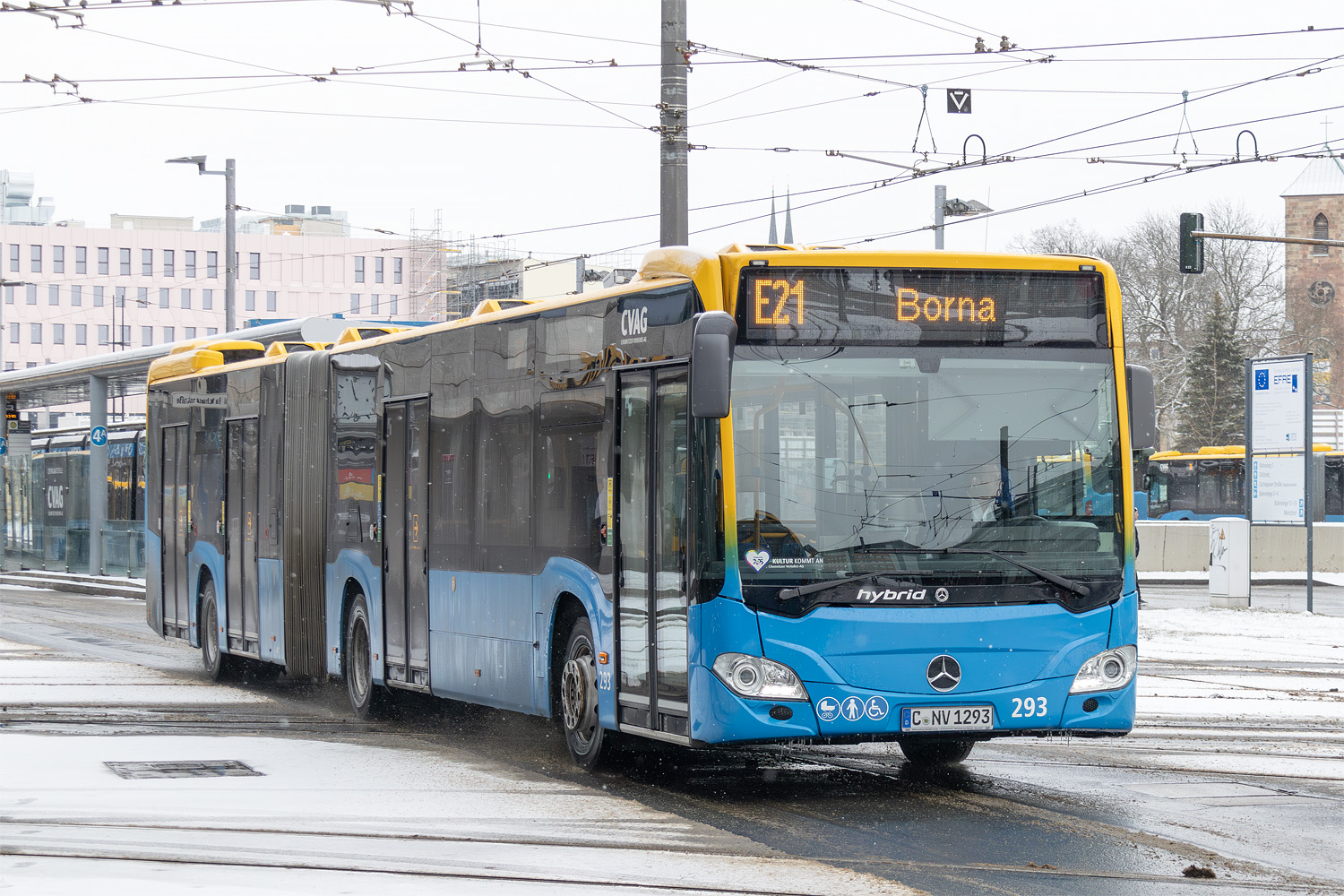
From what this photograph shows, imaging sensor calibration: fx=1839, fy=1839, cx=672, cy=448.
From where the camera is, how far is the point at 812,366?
902 cm

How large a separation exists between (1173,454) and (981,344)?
4966 centimetres

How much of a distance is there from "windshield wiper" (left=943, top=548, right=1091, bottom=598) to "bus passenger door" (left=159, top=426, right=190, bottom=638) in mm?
11038

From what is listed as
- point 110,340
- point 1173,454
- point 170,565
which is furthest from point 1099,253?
point 110,340

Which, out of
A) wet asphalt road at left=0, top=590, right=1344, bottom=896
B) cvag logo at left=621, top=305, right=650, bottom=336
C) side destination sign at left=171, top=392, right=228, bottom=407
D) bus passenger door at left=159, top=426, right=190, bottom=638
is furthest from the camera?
bus passenger door at left=159, top=426, right=190, bottom=638

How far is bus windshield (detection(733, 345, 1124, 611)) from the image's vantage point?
8852 mm

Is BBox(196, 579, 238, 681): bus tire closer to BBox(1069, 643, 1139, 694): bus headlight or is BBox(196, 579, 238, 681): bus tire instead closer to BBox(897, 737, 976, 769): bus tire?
BBox(897, 737, 976, 769): bus tire

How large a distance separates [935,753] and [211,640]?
889 centimetres

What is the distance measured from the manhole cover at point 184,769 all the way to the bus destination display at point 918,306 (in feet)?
12.4

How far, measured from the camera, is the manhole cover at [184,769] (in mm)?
9898

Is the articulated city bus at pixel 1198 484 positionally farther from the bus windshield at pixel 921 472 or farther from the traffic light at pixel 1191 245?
the bus windshield at pixel 921 472

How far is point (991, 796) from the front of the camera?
9484 millimetres

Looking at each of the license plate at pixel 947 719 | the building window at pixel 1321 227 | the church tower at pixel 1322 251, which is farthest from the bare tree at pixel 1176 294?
the license plate at pixel 947 719

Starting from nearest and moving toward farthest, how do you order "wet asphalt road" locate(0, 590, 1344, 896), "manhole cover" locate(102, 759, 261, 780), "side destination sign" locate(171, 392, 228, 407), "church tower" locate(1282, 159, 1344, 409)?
1. "wet asphalt road" locate(0, 590, 1344, 896)
2. "manhole cover" locate(102, 759, 261, 780)
3. "side destination sign" locate(171, 392, 228, 407)
4. "church tower" locate(1282, 159, 1344, 409)

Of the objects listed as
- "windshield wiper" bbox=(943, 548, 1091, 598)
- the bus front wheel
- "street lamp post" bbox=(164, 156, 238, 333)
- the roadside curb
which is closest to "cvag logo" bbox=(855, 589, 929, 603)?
"windshield wiper" bbox=(943, 548, 1091, 598)
